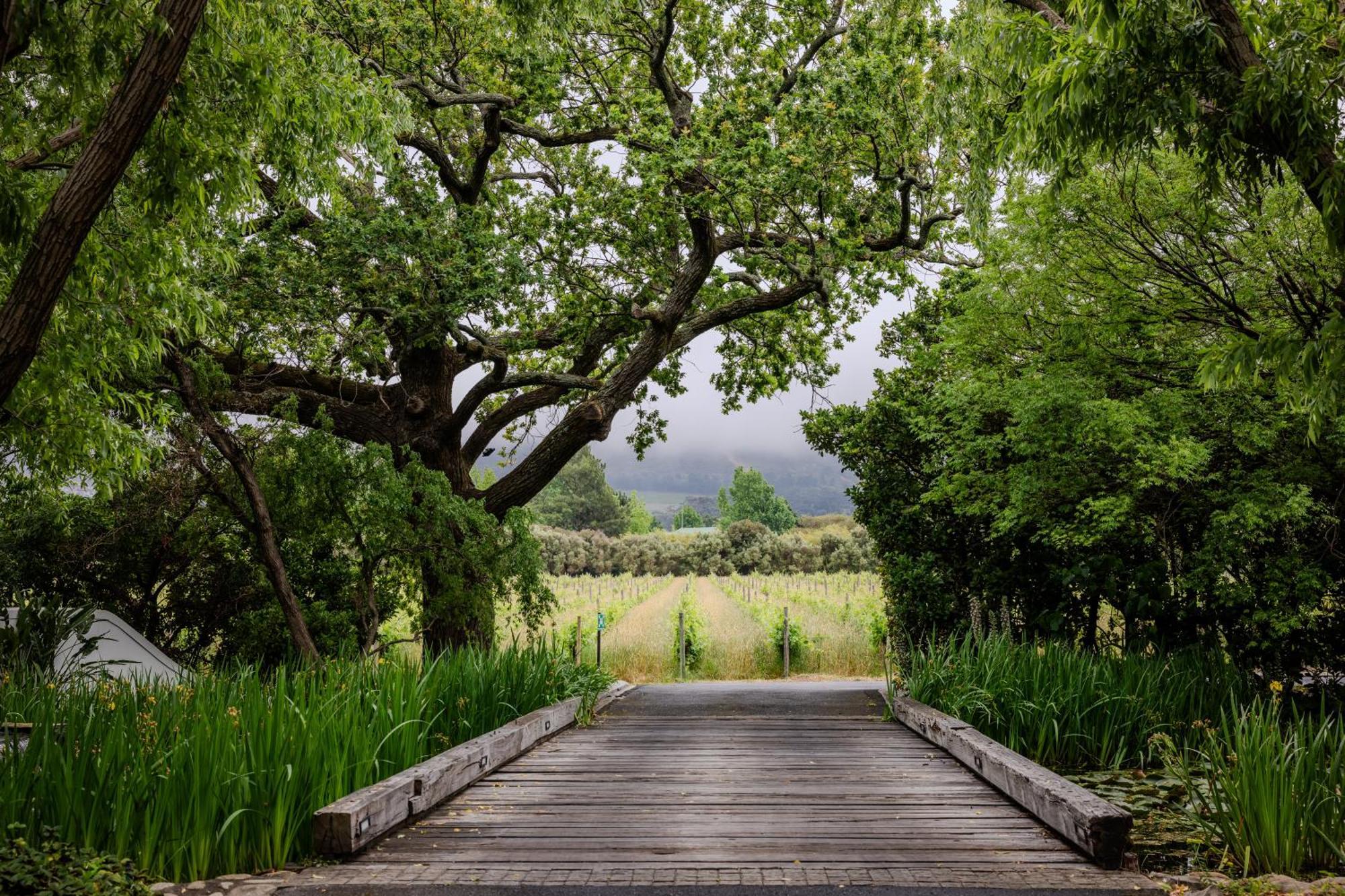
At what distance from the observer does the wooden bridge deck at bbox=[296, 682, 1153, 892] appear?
4.16 metres

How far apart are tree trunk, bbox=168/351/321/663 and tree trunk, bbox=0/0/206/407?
17.8 feet

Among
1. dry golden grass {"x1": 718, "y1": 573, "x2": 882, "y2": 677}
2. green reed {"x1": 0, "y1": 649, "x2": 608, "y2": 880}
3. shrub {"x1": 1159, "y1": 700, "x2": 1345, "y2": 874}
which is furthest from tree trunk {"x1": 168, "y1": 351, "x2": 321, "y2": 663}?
dry golden grass {"x1": 718, "y1": 573, "x2": 882, "y2": 677}

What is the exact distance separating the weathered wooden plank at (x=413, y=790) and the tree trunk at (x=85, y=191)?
255 cm

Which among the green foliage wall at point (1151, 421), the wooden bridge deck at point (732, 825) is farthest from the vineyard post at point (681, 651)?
the wooden bridge deck at point (732, 825)

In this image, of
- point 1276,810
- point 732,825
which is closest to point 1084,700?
point 1276,810

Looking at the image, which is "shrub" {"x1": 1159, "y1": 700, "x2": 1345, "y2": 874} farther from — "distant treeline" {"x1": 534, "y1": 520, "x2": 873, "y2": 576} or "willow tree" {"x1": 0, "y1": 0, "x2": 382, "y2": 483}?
"distant treeline" {"x1": 534, "y1": 520, "x2": 873, "y2": 576}

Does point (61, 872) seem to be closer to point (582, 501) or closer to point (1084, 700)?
point (1084, 700)

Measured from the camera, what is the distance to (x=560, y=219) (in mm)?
13039

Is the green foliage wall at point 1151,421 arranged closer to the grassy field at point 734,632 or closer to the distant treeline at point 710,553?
the grassy field at point 734,632

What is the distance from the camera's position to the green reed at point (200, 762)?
402 centimetres

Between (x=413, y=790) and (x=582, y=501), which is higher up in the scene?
(x=582, y=501)

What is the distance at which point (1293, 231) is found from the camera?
716cm

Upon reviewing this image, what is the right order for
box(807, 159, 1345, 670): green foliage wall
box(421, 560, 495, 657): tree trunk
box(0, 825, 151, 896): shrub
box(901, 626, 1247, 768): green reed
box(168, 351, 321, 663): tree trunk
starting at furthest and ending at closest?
box(421, 560, 495, 657): tree trunk < box(168, 351, 321, 663): tree trunk < box(807, 159, 1345, 670): green foliage wall < box(901, 626, 1247, 768): green reed < box(0, 825, 151, 896): shrub

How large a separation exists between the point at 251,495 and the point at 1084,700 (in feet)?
27.3
